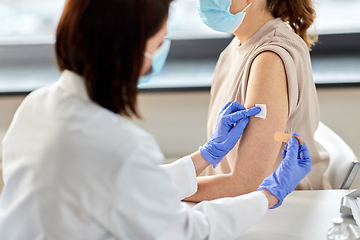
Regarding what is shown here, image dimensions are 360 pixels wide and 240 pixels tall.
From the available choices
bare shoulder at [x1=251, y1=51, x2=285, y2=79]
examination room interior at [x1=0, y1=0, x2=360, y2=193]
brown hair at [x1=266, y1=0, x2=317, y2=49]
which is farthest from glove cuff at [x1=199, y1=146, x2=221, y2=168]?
examination room interior at [x1=0, y1=0, x2=360, y2=193]

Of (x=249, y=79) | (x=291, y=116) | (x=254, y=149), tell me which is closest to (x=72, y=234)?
(x=254, y=149)

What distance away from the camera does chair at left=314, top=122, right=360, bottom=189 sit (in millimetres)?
1220

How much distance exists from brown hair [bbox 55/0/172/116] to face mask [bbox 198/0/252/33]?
533mm

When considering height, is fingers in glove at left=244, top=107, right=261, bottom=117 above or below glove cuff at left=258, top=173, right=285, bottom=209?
above

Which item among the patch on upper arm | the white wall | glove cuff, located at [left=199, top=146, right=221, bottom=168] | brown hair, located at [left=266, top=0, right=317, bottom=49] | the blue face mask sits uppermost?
brown hair, located at [left=266, top=0, right=317, bottom=49]

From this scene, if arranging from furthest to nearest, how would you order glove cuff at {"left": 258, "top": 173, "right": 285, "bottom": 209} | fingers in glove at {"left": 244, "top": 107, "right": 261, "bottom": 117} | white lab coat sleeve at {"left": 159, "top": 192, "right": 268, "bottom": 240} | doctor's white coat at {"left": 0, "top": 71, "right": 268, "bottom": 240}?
1. fingers in glove at {"left": 244, "top": 107, "right": 261, "bottom": 117}
2. glove cuff at {"left": 258, "top": 173, "right": 285, "bottom": 209}
3. white lab coat sleeve at {"left": 159, "top": 192, "right": 268, "bottom": 240}
4. doctor's white coat at {"left": 0, "top": 71, "right": 268, "bottom": 240}

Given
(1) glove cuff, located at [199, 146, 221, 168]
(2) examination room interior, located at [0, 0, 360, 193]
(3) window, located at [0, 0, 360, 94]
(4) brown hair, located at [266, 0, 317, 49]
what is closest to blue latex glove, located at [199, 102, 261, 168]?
(1) glove cuff, located at [199, 146, 221, 168]

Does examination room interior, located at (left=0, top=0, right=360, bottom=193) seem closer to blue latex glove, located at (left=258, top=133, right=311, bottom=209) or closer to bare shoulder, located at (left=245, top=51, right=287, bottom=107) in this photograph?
bare shoulder, located at (left=245, top=51, right=287, bottom=107)

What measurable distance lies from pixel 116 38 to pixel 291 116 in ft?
2.45

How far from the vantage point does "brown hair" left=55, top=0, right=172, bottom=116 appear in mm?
638

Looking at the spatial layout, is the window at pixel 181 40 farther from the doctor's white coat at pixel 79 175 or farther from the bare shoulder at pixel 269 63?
the doctor's white coat at pixel 79 175

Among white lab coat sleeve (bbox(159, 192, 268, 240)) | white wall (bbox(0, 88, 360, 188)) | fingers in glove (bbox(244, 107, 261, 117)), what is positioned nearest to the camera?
white lab coat sleeve (bbox(159, 192, 268, 240))

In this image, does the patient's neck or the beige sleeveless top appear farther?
the patient's neck

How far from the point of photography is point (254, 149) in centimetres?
106
